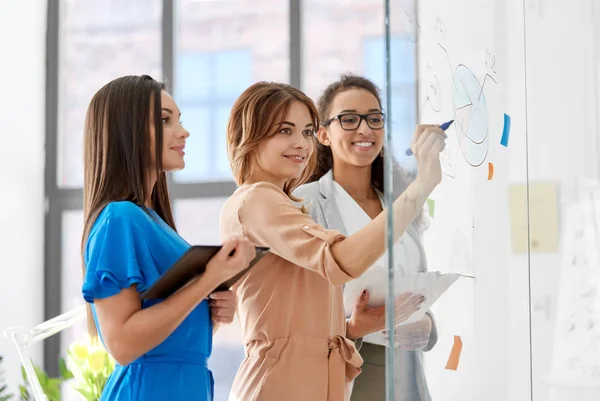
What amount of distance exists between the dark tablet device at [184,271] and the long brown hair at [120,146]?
0.57 ft

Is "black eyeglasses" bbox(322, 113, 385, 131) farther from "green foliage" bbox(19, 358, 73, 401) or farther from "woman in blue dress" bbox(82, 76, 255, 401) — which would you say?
"green foliage" bbox(19, 358, 73, 401)

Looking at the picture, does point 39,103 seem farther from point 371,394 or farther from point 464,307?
point 464,307

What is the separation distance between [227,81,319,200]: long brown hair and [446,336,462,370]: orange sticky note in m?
0.53

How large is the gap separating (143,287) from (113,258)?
7cm

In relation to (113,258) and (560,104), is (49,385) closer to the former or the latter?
(113,258)

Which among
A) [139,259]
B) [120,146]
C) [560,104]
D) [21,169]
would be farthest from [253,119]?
[21,169]

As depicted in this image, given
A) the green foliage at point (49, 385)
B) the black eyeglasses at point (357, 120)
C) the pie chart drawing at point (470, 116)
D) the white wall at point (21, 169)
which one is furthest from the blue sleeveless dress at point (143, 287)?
the white wall at point (21, 169)

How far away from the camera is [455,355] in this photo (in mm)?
1252

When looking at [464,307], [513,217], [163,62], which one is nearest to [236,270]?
[464,307]

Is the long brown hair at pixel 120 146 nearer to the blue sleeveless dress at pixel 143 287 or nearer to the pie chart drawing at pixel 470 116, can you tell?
the blue sleeveless dress at pixel 143 287

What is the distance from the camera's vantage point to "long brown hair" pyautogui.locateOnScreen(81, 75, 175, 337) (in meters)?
1.34

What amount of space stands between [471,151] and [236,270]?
43 cm

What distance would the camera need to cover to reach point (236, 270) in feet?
4.11

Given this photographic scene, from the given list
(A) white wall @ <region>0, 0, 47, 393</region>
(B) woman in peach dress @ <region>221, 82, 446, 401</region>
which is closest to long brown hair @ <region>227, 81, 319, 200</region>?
(B) woman in peach dress @ <region>221, 82, 446, 401</region>
